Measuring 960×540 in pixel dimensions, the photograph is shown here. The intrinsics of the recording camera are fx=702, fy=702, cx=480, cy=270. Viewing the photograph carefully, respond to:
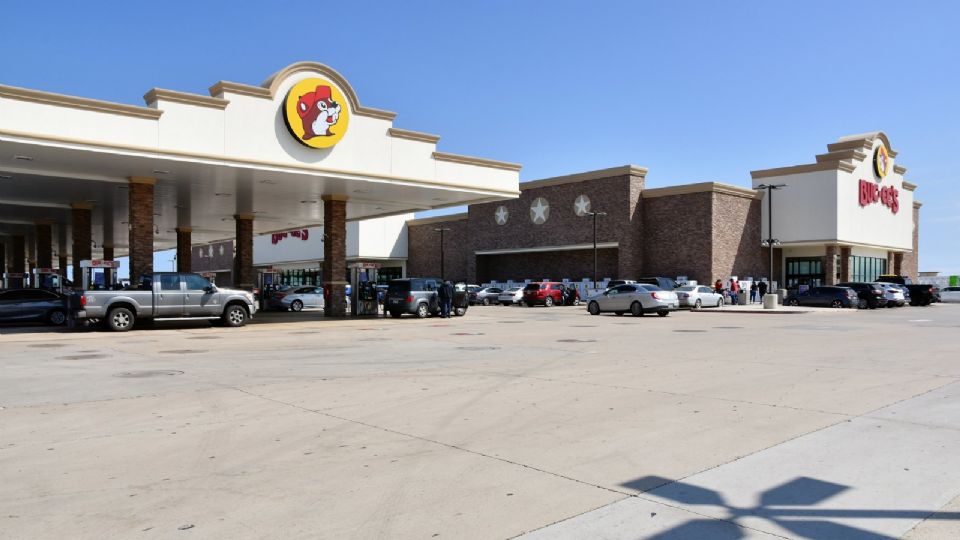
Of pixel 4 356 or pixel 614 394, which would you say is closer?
pixel 614 394

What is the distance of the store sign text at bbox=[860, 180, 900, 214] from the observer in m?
53.6

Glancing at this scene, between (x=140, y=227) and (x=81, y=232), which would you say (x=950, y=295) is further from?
(x=81, y=232)

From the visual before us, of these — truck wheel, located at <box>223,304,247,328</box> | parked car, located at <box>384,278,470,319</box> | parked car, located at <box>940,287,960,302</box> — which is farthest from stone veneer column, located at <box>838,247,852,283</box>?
truck wheel, located at <box>223,304,247,328</box>

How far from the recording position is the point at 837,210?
4947 centimetres

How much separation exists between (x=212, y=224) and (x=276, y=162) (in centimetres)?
2103

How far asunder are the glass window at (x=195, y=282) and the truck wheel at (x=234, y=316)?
1287 millimetres

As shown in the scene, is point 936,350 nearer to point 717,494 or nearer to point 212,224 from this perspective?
point 717,494

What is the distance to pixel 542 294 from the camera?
44156 millimetres

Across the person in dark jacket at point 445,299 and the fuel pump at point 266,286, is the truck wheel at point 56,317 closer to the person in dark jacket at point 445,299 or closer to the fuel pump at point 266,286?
the fuel pump at point 266,286

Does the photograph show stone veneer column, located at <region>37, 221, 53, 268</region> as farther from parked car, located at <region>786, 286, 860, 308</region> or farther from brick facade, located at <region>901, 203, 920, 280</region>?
brick facade, located at <region>901, 203, 920, 280</region>

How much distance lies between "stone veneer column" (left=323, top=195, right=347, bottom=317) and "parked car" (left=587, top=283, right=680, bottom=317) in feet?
38.1

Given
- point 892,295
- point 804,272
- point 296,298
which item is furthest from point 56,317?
point 804,272

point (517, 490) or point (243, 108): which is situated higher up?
point (243, 108)

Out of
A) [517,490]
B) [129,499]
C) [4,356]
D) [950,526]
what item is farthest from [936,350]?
[4,356]
